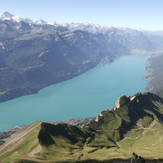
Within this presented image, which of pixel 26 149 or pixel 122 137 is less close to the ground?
pixel 26 149

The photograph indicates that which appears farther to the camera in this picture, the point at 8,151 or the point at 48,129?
the point at 48,129

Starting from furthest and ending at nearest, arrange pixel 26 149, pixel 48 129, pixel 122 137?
pixel 122 137, pixel 48 129, pixel 26 149

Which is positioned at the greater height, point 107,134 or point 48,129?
point 48,129

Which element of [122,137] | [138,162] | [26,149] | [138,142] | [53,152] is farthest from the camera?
[122,137]

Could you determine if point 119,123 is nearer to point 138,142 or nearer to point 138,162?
point 138,142

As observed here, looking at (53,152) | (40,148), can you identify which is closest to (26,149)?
(40,148)

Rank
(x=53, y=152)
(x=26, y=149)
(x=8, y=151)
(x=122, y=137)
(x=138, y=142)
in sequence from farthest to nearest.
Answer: (x=122, y=137) → (x=138, y=142) → (x=8, y=151) → (x=26, y=149) → (x=53, y=152)

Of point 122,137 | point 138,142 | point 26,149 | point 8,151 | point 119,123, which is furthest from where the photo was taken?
point 119,123

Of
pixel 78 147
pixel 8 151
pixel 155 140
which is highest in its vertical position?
pixel 8 151

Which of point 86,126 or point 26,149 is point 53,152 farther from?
point 86,126

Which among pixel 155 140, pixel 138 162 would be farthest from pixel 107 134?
pixel 138 162
